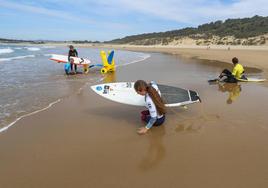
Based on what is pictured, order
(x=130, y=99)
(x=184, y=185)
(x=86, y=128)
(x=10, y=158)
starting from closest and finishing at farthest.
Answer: (x=184, y=185), (x=10, y=158), (x=86, y=128), (x=130, y=99)

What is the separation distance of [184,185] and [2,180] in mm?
2279

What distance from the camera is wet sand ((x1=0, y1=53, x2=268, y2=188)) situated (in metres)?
3.37

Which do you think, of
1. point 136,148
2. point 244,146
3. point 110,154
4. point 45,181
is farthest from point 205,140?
point 45,181

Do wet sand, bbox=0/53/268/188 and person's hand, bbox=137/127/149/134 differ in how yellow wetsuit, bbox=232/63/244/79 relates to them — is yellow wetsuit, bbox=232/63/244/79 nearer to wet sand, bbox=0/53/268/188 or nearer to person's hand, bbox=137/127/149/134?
wet sand, bbox=0/53/268/188

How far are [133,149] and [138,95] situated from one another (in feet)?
6.06

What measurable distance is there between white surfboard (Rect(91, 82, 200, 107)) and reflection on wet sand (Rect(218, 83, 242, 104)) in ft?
5.82

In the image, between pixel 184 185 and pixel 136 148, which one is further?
pixel 136 148

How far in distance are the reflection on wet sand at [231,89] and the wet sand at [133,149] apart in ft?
2.52

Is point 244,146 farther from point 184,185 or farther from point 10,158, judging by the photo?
point 10,158

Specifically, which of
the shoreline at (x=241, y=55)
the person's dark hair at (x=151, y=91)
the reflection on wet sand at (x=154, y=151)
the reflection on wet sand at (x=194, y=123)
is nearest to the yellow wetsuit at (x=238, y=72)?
the shoreline at (x=241, y=55)

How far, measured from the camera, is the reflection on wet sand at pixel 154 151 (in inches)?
146

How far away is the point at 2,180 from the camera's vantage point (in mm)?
3385

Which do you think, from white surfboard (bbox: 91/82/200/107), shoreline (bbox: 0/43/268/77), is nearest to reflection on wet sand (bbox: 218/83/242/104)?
white surfboard (bbox: 91/82/200/107)

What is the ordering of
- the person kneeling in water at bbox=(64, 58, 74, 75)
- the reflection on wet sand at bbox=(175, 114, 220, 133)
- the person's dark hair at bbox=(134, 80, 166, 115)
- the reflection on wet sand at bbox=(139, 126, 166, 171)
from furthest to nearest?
1. the person kneeling in water at bbox=(64, 58, 74, 75)
2. the reflection on wet sand at bbox=(175, 114, 220, 133)
3. the person's dark hair at bbox=(134, 80, 166, 115)
4. the reflection on wet sand at bbox=(139, 126, 166, 171)
